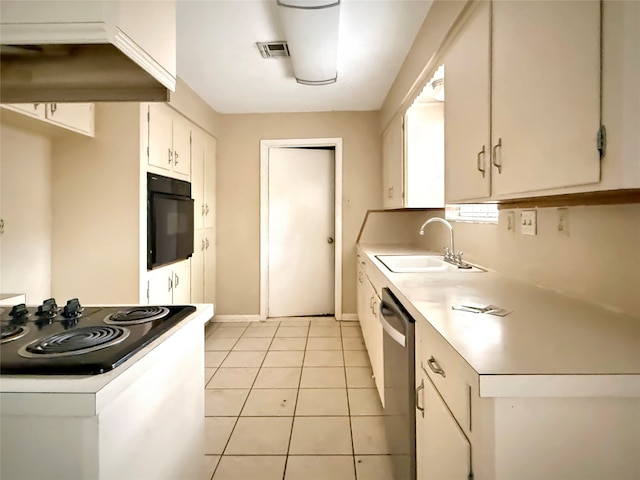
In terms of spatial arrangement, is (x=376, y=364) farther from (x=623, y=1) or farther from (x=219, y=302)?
(x=219, y=302)

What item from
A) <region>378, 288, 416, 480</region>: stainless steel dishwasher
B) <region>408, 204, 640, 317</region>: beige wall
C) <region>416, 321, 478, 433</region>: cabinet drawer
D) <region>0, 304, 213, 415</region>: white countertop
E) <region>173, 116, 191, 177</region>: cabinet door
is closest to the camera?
<region>0, 304, 213, 415</region>: white countertop

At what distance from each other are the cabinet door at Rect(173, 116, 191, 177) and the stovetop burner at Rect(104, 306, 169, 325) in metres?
2.14

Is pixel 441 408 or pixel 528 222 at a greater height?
pixel 528 222

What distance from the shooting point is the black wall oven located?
2.75m

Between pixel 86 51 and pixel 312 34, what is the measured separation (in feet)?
4.52

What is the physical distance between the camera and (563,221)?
1.41m

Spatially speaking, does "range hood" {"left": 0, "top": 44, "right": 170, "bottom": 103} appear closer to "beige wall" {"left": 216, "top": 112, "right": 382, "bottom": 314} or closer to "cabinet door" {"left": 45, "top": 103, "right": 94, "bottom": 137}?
"cabinet door" {"left": 45, "top": 103, "right": 94, "bottom": 137}

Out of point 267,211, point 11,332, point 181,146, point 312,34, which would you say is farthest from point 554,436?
point 267,211

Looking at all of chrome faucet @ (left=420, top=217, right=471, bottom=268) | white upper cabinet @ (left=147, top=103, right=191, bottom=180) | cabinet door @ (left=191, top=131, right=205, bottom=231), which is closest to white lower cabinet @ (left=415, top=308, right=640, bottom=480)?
chrome faucet @ (left=420, top=217, right=471, bottom=268)

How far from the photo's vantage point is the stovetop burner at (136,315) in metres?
1.16

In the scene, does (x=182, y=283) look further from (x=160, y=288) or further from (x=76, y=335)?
(x=76, y=335)

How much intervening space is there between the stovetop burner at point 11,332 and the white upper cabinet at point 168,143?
6.37 feet

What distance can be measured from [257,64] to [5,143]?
5.89 feet

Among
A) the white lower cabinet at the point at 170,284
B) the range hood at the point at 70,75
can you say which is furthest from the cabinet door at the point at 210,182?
the range hood at the point at 70,75
